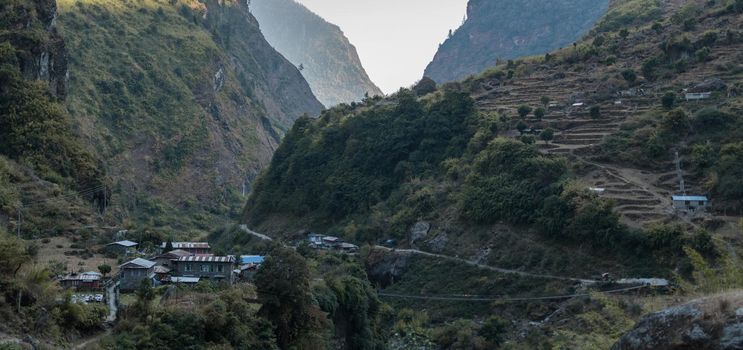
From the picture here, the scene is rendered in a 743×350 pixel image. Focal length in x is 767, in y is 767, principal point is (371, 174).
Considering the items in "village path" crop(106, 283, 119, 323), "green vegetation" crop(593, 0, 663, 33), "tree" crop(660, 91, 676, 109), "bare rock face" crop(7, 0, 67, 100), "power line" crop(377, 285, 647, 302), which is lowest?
"power line" crop(377, 285, 647, 302)

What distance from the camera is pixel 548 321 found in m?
32.6

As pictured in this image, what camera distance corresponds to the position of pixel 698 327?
8.23m

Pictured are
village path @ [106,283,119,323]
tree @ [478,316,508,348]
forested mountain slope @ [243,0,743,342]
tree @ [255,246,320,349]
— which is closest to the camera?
village path @ [106,283,119,323]

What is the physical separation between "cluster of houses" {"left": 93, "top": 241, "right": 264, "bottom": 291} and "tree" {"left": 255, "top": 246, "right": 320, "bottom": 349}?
4.30m

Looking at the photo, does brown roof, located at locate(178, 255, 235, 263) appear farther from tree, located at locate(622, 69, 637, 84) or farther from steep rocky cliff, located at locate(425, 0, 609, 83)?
steep rocky cliff, located at locate(425, 0, 609, 83)

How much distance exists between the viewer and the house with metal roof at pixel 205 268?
2923 cm

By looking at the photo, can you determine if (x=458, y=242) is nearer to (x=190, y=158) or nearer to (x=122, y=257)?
(x=122, y=257)

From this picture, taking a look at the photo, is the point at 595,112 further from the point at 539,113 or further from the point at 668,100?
the point at 668,100

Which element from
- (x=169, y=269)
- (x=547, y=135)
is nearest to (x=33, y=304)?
(x=169, y=269)

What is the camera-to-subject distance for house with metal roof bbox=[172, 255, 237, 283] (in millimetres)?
29234

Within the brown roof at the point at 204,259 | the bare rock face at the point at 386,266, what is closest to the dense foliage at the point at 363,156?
the bare rock face at the point at 386,266

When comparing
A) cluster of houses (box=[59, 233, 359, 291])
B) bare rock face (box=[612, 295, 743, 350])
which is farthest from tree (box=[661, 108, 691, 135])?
bare rock face (box=[612, 295, 743, 350])

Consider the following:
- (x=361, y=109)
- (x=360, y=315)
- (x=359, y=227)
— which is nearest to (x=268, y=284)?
(x=360, y=315)

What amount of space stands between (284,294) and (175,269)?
731 cm
